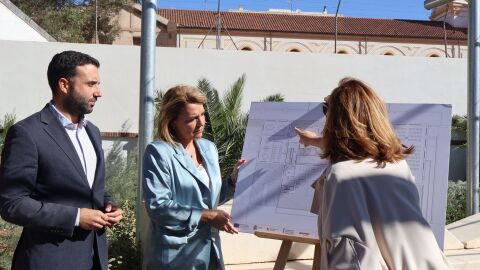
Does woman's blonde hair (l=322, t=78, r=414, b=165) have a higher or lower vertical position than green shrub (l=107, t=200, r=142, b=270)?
higher

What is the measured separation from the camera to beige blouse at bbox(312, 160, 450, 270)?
82.1 inches

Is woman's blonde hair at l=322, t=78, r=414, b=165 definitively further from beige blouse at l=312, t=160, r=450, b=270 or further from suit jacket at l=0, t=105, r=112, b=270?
suit jacket at l=0, t=105, r=112, b=270

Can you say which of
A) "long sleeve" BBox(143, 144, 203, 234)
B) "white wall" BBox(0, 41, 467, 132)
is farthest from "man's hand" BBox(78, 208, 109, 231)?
"white wall" BBox(0, 41, 467, 132)

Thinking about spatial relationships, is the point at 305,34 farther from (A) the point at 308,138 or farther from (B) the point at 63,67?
(B) the point at 63,67

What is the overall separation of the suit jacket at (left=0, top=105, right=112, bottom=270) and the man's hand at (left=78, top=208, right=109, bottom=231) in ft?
0.14

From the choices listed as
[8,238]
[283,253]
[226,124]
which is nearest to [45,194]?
[283,253]

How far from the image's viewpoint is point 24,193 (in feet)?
7.79

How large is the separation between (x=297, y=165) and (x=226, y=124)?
7.21 meters

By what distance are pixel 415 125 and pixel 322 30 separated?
3694cm

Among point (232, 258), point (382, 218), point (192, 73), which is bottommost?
point (232, 258)

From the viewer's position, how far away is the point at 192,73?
41.1 feet

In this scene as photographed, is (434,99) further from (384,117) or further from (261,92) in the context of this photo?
(384,117)

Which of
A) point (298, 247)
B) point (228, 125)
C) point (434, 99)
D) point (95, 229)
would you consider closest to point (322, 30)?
point (434, 99)

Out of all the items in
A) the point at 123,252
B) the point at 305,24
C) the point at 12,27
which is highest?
the point at 305,24
